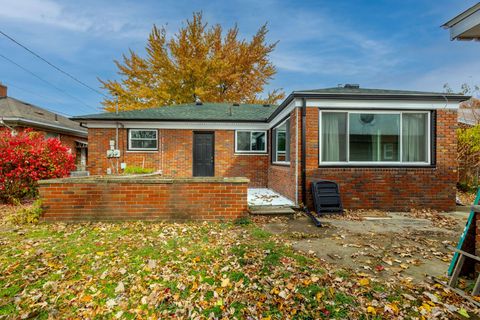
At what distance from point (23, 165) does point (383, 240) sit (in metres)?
9.55

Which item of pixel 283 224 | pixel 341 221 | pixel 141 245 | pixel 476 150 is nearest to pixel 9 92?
pixel 141 245

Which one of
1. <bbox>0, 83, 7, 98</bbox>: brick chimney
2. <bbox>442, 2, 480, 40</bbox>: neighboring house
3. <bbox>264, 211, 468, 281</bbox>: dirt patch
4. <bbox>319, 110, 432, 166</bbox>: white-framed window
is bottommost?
<bbox>264, 211, 468, 281</bbox>: dirt patch

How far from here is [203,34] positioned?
1959 cm

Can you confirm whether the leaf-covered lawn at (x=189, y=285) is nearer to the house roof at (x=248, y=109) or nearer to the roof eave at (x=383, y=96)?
the roof eave at (x=383, y=96)

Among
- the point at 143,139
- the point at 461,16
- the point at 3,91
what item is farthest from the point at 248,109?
the point at 3,91

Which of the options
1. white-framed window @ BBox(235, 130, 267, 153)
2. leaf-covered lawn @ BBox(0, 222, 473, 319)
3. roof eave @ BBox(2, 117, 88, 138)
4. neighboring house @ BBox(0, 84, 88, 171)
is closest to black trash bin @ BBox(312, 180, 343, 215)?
leaf-covered lawn @ BBox(0, 222, 473, 319)

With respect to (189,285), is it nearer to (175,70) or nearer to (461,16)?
(461,16)

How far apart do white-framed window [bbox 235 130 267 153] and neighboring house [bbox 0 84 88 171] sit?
872 cm

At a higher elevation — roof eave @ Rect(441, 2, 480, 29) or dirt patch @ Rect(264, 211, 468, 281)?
roof eave @ Rect(441, 2, 480, 29)

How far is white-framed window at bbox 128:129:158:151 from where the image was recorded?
34.1 feet

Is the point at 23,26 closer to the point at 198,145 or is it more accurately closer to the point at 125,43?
the point at 198,145

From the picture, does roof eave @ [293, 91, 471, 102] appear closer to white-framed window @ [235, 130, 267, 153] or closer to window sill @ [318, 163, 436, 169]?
window sill @ [318, 163, 436, 169]

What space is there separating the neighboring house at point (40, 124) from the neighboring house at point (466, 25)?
14.5 m

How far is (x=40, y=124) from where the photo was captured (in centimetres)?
Result: 1219
